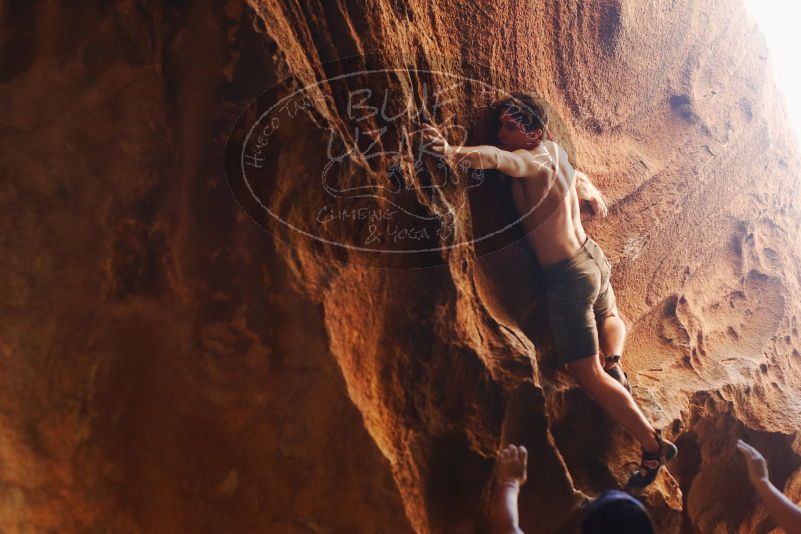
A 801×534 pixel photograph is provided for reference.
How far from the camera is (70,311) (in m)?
1.69

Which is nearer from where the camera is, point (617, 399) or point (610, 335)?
point (617, 399)

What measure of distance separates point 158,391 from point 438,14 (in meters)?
1.68

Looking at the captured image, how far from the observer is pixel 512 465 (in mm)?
1866

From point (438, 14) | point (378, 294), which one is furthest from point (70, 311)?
point (438, 14)

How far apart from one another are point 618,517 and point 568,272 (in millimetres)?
1104

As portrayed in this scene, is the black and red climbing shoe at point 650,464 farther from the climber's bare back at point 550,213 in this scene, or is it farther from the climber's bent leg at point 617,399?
the climber's bare back at point 550,213

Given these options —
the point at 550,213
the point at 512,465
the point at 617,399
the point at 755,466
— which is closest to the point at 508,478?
the point at 512,465

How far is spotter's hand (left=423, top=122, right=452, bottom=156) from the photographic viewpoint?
73.0 inches

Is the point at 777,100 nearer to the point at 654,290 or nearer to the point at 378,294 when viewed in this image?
the point at 654,290

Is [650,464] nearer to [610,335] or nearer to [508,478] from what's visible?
[610,335]

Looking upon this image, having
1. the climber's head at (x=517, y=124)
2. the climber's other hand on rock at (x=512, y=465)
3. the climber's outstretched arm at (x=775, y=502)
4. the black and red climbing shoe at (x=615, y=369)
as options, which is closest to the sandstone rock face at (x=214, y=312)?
the climber's other hand on rock at (x=512, y=465)

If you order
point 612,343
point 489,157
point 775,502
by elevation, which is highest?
point 489,157

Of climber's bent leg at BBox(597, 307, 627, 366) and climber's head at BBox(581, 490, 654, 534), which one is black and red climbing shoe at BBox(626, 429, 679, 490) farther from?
climber's head at BBox(581, 490, 654, 534)

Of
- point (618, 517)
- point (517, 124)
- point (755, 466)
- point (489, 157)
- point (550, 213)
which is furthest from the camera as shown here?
point (755, 466)
